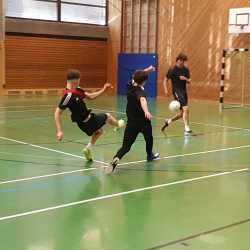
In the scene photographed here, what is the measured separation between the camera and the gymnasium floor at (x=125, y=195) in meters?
4.43

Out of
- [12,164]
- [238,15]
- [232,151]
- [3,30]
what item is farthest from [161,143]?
[3,30]

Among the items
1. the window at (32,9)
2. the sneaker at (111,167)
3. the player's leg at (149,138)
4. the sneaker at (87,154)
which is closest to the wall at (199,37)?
the window at (32,9)

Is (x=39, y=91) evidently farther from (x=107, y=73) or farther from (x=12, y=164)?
(x=12, y=164)

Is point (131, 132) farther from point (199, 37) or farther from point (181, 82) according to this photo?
point (199, 37)

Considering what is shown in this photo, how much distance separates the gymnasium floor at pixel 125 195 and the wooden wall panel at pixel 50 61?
12.3 m

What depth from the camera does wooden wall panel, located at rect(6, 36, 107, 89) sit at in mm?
22234

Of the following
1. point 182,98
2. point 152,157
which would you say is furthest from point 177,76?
point 152,157

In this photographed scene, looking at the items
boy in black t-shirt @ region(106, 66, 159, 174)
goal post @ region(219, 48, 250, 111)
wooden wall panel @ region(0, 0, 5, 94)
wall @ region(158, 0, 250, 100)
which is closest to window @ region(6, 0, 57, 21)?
wooden wall panel @ region(0, 0, 5, 94)

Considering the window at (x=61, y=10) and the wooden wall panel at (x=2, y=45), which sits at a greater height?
the window at (x=61, y=10)

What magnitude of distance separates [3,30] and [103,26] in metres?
5.33

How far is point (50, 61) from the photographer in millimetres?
23250

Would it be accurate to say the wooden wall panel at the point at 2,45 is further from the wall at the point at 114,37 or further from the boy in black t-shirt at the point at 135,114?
the boy in black t-shirt at the point at 135,114

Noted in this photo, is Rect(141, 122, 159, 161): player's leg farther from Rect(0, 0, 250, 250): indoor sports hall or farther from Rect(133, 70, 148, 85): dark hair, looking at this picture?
Rect(133, 70, 148, 85): dark hair

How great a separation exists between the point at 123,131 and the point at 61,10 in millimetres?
13286
